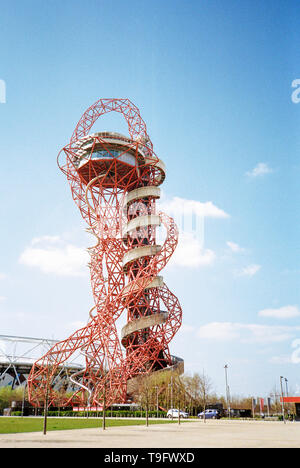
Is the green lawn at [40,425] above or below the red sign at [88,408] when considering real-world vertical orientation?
above

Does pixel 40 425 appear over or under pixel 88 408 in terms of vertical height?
over

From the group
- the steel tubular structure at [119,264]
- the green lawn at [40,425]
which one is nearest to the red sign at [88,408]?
the steel tubular structure at [119,264]

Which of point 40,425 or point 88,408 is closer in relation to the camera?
point 40,425

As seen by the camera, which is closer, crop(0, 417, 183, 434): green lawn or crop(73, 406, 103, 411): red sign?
crop(0, 417, 183, 434): green lawn

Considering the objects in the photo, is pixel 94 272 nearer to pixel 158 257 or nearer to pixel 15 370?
pixel 158 257

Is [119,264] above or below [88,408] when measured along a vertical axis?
above

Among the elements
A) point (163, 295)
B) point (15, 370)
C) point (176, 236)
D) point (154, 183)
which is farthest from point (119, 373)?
point (15, 370)

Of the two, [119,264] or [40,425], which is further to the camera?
[119,264]

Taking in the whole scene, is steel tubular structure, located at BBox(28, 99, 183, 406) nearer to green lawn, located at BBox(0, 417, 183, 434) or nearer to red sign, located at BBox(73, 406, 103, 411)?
red sign, located at BBox(73, 406, 103, 411)

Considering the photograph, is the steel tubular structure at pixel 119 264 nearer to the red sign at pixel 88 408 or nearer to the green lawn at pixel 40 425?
the red sign at pixel 88 408

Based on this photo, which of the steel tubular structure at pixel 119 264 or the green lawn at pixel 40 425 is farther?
the steel tubular structure at pixel 119 264

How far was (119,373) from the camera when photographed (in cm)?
4988

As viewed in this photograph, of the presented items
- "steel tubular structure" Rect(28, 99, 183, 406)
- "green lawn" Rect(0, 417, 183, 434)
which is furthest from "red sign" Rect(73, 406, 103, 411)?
"green lawn" Rect(0, 417, 183, 434)
